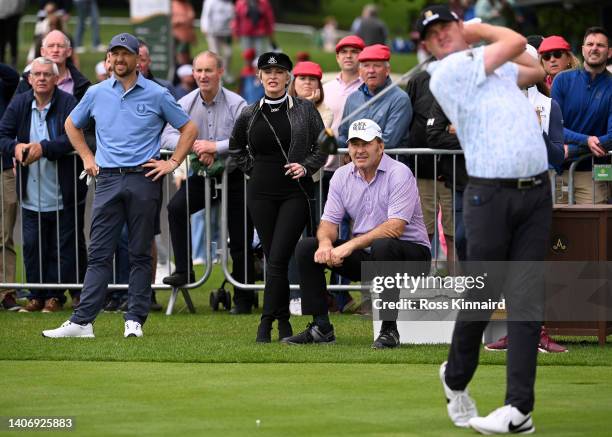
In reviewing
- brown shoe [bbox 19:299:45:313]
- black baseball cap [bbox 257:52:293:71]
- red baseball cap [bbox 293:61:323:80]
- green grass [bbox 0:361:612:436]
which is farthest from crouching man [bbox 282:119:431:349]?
brown shoe [bbox 19:299:45:313]

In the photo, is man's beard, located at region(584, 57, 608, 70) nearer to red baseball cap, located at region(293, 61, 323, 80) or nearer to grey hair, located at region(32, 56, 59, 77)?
red baseball cap, located at region(293, 61, 323, 80)

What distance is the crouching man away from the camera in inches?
427

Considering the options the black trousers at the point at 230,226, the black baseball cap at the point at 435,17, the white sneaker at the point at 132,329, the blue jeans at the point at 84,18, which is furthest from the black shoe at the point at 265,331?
the blue jeans at the point at 84,18

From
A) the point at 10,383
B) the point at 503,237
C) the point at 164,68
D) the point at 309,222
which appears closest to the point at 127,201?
the point at 309,222

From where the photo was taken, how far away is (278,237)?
444 inches

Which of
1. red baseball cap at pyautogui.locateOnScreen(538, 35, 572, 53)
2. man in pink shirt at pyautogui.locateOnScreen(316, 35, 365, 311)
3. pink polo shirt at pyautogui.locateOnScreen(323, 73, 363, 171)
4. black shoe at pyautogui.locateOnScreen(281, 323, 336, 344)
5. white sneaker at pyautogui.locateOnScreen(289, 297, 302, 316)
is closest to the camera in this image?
black shoe at pyautogui.locateOnScreen(281, 323, 336, 344)

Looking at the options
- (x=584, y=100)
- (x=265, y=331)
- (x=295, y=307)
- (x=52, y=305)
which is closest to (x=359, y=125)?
(x=265, y=331)

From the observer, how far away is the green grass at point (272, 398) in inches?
311

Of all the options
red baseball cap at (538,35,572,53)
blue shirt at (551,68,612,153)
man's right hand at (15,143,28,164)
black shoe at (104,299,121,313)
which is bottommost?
black shoe at (104,299,121,313)

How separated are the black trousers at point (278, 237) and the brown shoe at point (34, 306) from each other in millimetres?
3100

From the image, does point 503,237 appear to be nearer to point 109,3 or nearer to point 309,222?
point 309,222

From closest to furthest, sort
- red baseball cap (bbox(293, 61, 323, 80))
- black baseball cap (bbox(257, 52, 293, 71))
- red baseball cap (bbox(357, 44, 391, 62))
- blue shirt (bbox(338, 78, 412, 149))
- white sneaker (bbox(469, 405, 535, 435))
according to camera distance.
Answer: white sneaker (bbox(469, 405, 535, 435)) < black baseball cap (bbox(257, 52, 293, 71)) < blue shirt (bbox(338, 78, 412, 149)) < red baseball cap (bbox(357, 44, 391, 62)) < red baseball cap (bbox(293, 61, 323, 80))

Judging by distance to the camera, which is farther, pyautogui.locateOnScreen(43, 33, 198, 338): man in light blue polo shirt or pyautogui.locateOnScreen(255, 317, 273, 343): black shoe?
pyautogui.locateOnScreen(43, 33, 198, 338): man in light blue polo shirt

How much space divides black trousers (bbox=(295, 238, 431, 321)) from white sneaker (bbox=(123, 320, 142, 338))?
1.41 metres
